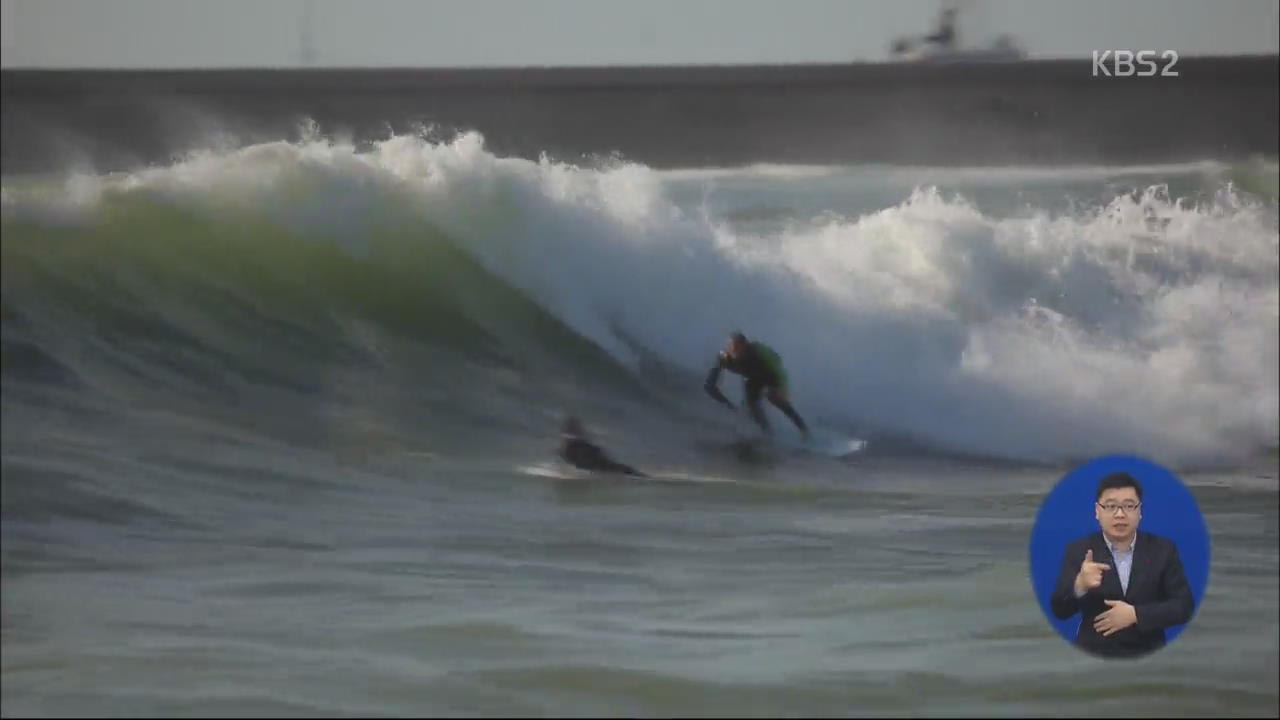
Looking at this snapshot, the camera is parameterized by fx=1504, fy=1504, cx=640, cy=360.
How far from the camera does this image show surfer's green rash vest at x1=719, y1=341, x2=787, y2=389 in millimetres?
3400

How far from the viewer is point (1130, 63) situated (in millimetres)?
3457

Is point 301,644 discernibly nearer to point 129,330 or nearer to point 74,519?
point 74,519

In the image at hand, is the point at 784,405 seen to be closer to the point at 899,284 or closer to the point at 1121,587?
the point at 899,284

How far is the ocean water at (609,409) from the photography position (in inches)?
122

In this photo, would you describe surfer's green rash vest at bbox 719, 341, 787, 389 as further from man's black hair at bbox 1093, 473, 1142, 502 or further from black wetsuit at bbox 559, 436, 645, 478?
man's black hair at bbox 1093, 473, 1142, 502

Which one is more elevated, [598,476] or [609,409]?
[609,409]

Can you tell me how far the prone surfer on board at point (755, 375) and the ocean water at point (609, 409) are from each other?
3 centimetres

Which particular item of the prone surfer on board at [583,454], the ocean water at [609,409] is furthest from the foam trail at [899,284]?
the prone surfer on board at [583,454]

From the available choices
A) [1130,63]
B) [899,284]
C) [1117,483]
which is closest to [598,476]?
[899,284]

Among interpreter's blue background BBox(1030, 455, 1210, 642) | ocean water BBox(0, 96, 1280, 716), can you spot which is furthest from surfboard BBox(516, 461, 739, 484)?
interpreter's blue background BBox(1030, 455, 1210, 642)

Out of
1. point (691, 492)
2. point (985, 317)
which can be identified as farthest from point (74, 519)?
point (985, 317)

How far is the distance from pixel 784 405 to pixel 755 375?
96 millimetres

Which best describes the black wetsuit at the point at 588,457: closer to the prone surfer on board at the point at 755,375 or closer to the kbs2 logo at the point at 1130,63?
the prone surfer on board at the point at 755,375

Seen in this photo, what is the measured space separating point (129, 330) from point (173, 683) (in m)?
0.85
